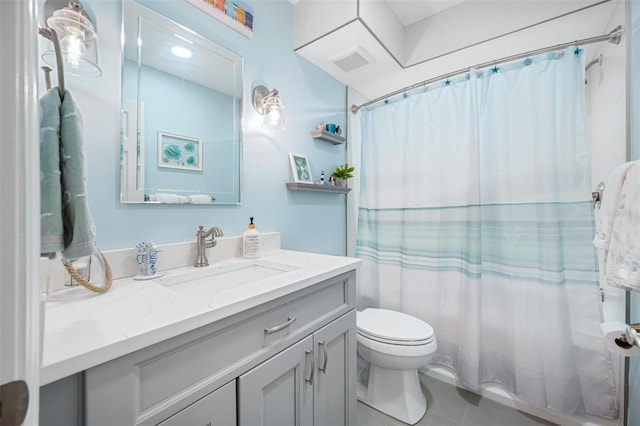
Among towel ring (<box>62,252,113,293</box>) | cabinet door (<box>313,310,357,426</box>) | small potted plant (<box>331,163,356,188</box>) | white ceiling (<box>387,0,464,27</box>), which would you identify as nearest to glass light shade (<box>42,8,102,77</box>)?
towel ring (<box>62,252,113,293</box>)

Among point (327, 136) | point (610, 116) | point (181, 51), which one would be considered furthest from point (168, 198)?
point (610, 116)

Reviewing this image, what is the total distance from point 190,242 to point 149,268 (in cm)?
21

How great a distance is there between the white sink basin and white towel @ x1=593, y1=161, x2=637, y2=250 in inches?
46.0

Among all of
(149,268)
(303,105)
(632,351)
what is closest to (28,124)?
(149,268)

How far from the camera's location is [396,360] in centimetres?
139

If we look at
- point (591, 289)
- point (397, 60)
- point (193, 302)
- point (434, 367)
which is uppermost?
point (397, 60)

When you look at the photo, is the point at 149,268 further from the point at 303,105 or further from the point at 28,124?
the point at 303,105

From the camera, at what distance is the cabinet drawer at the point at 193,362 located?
1.66ft

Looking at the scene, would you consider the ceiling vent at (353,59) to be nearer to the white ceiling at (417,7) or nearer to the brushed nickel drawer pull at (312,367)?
the white ceiling at (417,7)

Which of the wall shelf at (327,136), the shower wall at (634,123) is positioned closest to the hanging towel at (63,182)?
the wall shelf at (327,136)

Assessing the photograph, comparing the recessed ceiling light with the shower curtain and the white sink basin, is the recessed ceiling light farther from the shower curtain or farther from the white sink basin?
the shower curtain

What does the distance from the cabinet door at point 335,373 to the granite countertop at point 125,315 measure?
0.91 feet

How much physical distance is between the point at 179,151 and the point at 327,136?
102 cm

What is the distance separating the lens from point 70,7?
0.84 metres
